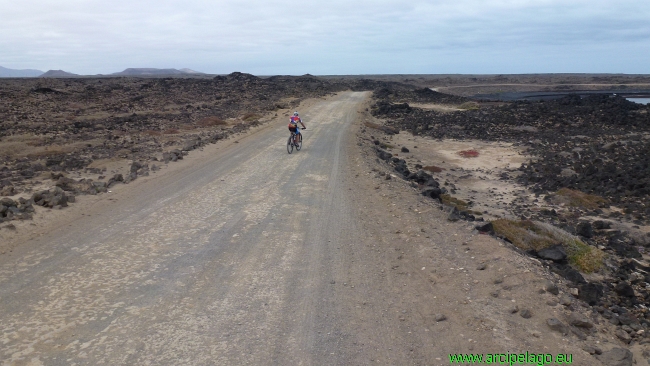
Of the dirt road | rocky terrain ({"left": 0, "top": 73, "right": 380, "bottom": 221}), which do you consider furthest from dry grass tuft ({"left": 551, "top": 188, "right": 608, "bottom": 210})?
rocky terrain ({"left": 0, "top": 73, "right": 380, "bottom": 221})

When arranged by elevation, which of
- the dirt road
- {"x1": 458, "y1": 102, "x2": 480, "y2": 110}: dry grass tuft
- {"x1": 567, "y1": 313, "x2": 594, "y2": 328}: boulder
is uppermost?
{"x1": 458, "y1": 102, "x2": 480, "y2": 110}: dry grass tuft

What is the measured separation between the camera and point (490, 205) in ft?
52.3

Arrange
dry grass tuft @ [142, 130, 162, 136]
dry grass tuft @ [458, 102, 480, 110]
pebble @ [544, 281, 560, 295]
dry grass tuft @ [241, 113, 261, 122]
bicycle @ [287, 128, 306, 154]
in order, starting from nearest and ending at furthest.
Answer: pebble @ [544, 281, 560, 295]
bicycle @ [287, 128, 306, 154]
dry grass tuft @ [142, 130, 162, 136]
dry grass tuft @ [241, 113, 261, 122]
dry grass tuft @ [458, 102, 480, 110]

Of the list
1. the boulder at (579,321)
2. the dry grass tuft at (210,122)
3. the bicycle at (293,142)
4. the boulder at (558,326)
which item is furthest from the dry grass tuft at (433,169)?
the boulder at (558,326)

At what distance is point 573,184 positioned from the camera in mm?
18078

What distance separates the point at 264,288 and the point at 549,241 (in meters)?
6.09

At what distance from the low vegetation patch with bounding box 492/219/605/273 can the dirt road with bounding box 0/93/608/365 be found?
1.20m

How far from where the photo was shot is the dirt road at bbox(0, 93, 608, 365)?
5090mm

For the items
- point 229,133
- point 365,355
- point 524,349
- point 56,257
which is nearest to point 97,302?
point 56,257

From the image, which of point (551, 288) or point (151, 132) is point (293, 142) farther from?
point (551, 288)

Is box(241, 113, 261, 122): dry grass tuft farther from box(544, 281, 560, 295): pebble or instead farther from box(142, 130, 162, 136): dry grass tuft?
box(544, 281, 560, 295): pebble

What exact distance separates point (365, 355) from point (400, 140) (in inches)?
1010

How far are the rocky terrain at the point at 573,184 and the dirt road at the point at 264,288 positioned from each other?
4.87 ft

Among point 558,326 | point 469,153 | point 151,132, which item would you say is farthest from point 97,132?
point 558,326
